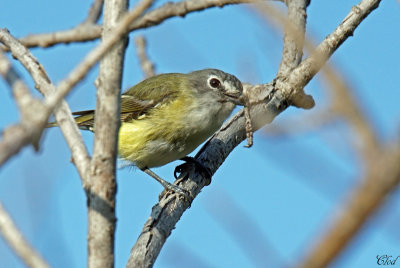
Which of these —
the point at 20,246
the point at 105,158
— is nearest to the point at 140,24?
the point at 105,158

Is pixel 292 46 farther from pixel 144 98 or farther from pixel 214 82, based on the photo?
pixel 144 98

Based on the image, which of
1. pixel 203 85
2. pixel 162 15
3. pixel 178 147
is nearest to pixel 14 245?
pixel 162 15

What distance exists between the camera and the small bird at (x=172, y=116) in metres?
6.09

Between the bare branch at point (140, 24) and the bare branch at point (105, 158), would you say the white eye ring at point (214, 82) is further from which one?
the bare branch at point (105, 158)

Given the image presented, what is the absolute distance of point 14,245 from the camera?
1.61 m

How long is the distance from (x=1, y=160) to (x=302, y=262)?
95 centimetres

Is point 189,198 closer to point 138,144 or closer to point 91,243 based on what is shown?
point 138,144

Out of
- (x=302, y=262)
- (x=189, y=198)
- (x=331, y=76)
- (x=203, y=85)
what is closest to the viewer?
(x=302, y=262)

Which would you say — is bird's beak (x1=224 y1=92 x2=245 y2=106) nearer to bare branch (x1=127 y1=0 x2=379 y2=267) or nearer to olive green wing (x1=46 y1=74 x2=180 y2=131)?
bare branch (x1=127 y1=0 x2=379 y2=267)

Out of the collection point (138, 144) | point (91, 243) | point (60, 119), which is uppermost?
point (138, 144)

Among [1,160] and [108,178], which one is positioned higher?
[108,178]

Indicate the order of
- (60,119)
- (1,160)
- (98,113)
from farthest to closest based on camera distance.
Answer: (60,119) → (98,113) → (1,160)

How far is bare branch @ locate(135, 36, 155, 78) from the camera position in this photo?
6711mm

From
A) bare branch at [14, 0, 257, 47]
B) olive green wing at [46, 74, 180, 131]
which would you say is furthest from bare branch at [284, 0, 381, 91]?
olive green wing at [46, 74, 180, 131]
